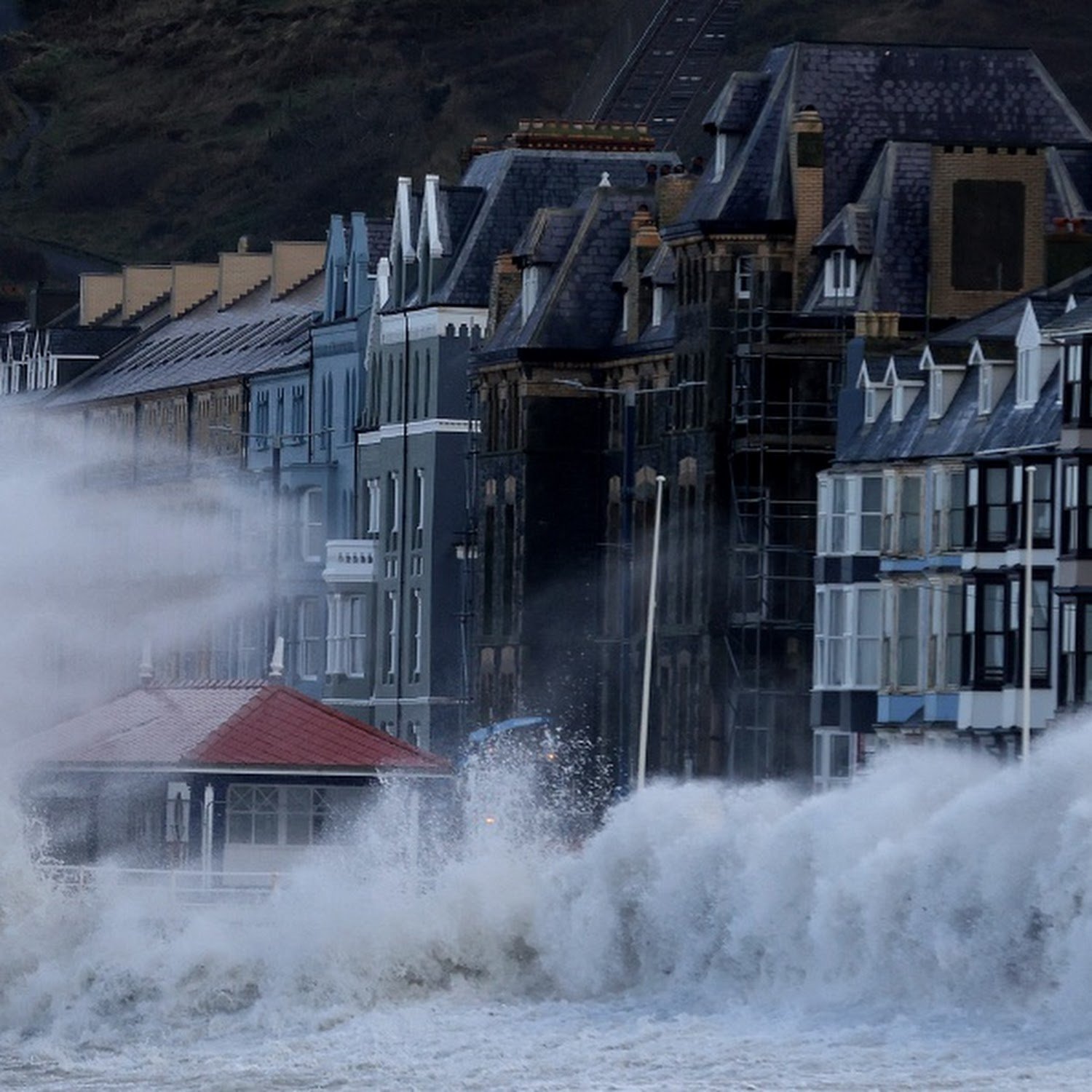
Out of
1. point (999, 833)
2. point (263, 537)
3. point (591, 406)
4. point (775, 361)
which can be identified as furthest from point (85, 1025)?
point (263, 537)

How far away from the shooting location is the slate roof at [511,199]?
142 metres

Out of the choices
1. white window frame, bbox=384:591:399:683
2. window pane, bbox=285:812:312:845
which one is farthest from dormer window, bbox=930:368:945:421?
white window frame, bbox=384:591:399:683

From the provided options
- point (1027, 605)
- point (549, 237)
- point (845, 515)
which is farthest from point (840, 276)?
point (1027, 605)

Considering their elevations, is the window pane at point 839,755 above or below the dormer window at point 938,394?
below

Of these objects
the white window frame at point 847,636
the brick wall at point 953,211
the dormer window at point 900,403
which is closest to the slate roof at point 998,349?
the dormer window at point 900,403

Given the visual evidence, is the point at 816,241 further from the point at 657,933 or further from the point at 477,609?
the point at 657,933

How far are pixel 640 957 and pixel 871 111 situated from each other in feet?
147

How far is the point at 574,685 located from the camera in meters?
131

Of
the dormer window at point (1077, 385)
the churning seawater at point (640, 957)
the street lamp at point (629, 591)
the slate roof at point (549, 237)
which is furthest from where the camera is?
A: the slate roof at point (549, 237)

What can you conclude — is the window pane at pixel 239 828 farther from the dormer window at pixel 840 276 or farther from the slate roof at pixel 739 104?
the slate roof at pixel 739 104

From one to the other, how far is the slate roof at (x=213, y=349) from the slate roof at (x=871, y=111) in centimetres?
3560

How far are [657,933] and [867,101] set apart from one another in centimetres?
4509

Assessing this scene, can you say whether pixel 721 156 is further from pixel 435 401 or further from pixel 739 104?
pixel 435 401

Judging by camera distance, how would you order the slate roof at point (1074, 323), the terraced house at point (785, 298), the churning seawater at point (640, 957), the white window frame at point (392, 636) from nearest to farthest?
the churning seawater at point (640, 957) → the slate roof at point (1074, 323) → the terraced house at point (785, 298) → the white window frame at point (392, 636)
